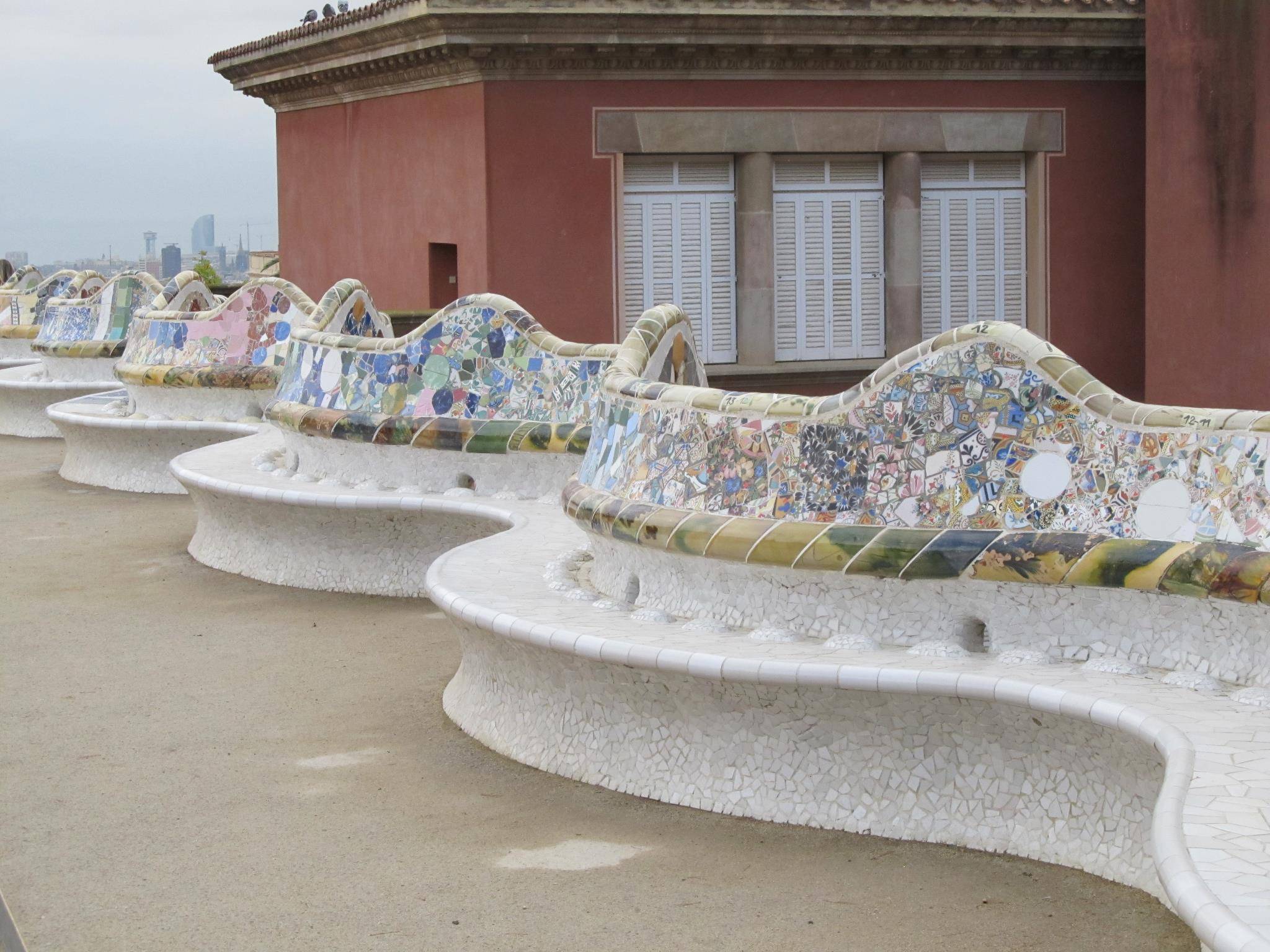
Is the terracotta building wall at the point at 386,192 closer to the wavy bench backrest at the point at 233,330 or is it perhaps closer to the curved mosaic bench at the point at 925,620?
the wavy bench backrest at the point at 233,330

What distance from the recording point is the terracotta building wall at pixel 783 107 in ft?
45.5

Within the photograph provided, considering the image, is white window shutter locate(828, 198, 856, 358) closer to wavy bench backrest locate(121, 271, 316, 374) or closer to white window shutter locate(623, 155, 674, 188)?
white window shutter locate(623, 155, 674, 188)

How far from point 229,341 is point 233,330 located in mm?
84

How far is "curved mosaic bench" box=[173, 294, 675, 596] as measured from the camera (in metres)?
8.17

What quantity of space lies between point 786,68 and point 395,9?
3192 millimetres

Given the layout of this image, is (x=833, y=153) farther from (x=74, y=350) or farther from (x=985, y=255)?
(x=74, y=350)

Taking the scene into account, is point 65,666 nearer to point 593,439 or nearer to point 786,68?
point 593,439

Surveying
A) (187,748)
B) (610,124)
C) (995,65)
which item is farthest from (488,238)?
(187,748)

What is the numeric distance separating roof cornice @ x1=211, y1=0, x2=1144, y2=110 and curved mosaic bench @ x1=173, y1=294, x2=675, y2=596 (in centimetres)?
529

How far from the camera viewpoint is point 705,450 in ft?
18.4

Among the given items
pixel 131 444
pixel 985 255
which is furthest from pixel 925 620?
pixel 985 255

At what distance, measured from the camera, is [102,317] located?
1630cm

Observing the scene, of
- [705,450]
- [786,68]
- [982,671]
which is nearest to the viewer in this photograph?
[982,671]

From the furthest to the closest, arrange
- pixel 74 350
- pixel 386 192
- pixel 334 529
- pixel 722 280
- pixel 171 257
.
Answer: pixel 171 257 → pixel 74 350 → pixel 386 192 → pixel 722 280 → pixel 334 529
